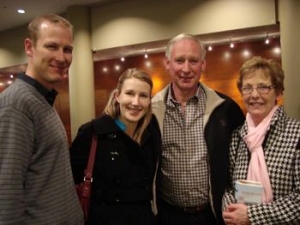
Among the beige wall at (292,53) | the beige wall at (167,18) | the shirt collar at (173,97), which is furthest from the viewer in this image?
the beige wall at (167,18)

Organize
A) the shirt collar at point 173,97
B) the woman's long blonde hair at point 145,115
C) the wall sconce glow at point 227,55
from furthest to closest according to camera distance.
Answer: the wall sconce glow at point 227,55
the shirt collar at point 173,97
the woman's long blonde hair at point 145,115

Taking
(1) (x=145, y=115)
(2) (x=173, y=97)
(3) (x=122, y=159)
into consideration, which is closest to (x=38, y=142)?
(3) (x=122, y=159)

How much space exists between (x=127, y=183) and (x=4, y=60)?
7064 millimetres

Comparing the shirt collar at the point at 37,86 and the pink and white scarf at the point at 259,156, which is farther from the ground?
the shirt collar at the point at 37,86

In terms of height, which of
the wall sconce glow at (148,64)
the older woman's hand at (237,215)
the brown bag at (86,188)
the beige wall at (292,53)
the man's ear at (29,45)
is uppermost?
the wall sconce glow at (148,64)

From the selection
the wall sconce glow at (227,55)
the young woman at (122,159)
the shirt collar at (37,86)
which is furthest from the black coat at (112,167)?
the wall sconce glow at (227,55)

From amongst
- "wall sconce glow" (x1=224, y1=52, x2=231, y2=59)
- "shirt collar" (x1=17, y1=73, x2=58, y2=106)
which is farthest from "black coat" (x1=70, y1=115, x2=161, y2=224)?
"wall sconce glow" (x1=224, y1=52, x2=231, y2=59)

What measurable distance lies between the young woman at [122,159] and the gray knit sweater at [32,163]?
0.93 ft

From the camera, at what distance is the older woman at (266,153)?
1816mm

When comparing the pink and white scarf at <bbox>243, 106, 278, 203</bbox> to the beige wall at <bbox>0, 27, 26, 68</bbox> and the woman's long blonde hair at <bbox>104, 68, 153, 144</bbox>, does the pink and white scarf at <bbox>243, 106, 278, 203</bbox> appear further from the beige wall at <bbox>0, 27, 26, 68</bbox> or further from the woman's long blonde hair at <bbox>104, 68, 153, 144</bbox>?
the beige wall at <bbox>0, 27, 26, 68</bbox>

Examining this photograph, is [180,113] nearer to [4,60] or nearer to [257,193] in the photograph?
[257,193]

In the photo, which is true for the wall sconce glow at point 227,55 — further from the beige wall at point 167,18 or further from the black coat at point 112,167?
the black coat at point 112,167

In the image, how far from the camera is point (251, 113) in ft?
6.63

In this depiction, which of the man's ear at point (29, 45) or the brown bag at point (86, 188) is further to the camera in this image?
the brown bag at point (86, 188)
